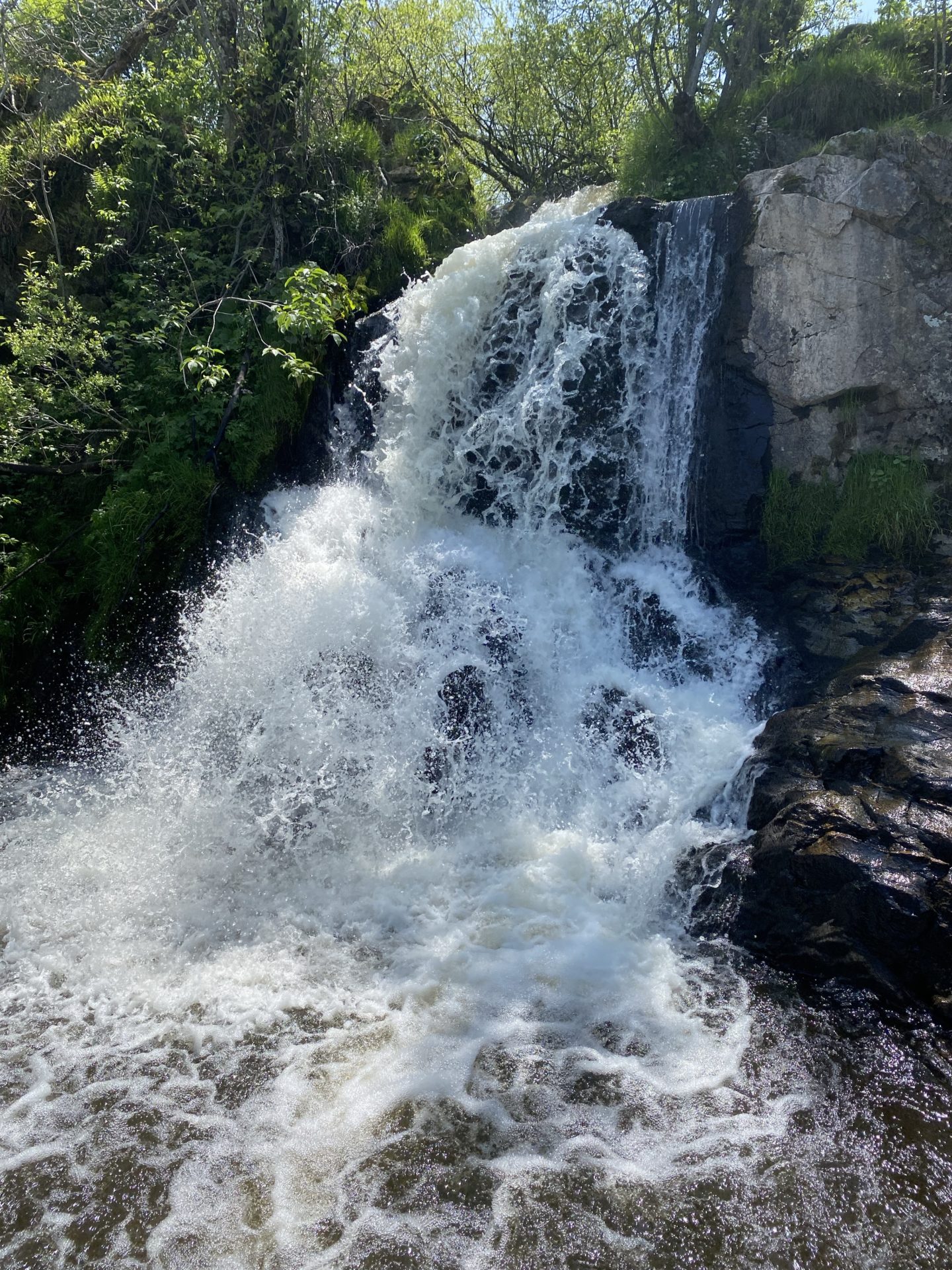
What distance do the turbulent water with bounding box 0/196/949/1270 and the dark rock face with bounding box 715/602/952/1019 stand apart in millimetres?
273

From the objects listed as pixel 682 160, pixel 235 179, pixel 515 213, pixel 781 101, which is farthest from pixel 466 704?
pixel 515 213

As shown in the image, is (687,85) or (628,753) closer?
(628,753)

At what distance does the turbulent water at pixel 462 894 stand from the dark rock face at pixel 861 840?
27cm

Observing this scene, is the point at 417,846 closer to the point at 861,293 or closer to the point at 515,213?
the point at 861,293

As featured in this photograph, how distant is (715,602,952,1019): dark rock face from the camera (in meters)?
3.72

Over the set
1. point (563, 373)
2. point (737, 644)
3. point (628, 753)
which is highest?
point (563, 373)

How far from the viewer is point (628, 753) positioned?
5410mm

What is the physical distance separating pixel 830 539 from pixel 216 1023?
18.1 ft

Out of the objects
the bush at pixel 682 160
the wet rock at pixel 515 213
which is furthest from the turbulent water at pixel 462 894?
the wet rock at pixel 515 213

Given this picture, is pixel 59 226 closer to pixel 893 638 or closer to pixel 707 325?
pixel 707 325

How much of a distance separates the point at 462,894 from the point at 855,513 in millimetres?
4339

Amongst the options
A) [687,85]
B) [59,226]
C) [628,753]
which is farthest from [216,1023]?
[687,85]

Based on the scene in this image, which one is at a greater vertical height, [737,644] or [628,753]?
[737,644]

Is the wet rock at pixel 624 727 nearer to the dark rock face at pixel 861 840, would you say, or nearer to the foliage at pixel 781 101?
the dark rock face at pixel 861 840
